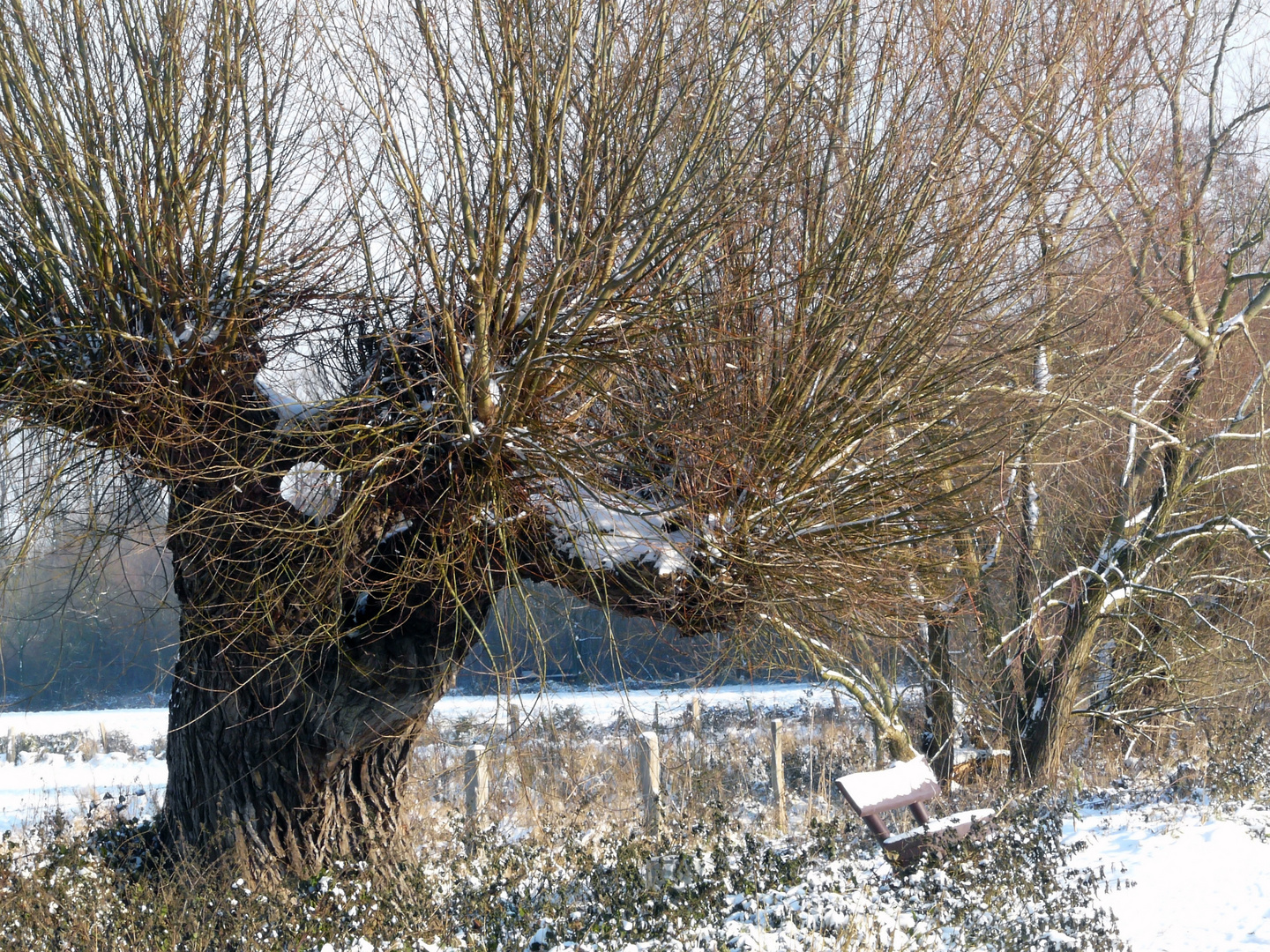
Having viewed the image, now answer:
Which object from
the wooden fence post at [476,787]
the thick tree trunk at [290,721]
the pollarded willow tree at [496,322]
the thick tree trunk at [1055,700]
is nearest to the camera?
the pollarded willow tree at [496,322]

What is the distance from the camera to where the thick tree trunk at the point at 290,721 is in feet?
16.0

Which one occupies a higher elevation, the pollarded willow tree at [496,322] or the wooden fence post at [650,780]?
the pollarded willow tree at [496,322]

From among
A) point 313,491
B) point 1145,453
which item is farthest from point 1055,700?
point 313,491

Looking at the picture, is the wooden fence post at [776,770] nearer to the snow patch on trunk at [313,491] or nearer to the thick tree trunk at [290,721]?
the thick tree trunk at [290,721]

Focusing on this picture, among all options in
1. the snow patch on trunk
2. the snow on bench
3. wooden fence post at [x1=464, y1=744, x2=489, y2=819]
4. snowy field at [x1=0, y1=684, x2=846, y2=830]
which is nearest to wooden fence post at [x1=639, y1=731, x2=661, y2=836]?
snowy field at [x1=0, y1=684, x2=846, y2=830]

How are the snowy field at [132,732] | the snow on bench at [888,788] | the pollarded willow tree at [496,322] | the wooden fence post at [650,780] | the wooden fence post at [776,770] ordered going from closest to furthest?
the pollarded willow tree at [496,322] < the snow on bench at [888,788] < the wooden fence post at [650,780] < the snowy field at [132,732] < the wooden fence post at [776,770]

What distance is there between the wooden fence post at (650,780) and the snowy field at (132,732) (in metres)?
0.37

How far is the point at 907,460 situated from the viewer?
4.63m

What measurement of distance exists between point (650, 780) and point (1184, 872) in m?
3.73

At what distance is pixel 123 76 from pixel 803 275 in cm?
319

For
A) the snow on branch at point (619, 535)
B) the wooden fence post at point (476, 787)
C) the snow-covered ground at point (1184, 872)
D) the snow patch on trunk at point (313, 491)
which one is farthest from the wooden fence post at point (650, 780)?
the snow patch on trunk at point (313, 491)

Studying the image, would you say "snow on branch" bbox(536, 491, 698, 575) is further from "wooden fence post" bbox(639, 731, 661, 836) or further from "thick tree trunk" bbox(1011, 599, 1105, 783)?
"thick tree trunk" bbox(1011, 599, 1105, 783)

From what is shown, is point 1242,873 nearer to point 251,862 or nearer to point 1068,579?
point 1068,579

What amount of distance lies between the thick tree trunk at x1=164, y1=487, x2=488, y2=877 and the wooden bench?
2.31 m
